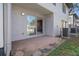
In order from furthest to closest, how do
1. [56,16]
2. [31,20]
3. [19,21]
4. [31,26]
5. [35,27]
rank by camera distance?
[31,20], [19,21], [31,26], [56,16], [35,27]

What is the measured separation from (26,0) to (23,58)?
1.50 m

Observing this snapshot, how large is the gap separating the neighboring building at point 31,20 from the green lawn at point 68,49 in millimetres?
405

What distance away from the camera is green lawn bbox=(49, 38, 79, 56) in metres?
4.38

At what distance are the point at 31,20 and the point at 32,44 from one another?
1.40m

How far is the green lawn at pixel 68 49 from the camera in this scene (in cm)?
438

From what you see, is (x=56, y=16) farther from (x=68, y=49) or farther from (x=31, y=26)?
(x=68, y=49)

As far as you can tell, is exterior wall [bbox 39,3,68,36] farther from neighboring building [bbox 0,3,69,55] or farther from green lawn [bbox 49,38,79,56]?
green lawn [bbox 49,38,79,56]

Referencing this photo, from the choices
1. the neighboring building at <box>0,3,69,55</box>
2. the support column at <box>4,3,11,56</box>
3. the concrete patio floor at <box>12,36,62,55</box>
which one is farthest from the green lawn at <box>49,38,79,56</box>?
the support column at <box>4,3,11,56</box>

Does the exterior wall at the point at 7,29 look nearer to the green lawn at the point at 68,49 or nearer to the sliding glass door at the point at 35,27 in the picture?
the sliding glass door at the point at 35,27

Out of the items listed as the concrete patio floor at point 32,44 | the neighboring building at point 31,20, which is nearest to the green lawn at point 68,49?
the concrete patio floor at point 32,44

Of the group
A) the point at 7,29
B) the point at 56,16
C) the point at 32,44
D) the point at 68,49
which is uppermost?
the point at 56,16

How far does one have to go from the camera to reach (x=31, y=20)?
5832 mm

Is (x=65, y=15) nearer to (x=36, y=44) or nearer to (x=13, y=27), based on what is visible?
(x=36, y=44)

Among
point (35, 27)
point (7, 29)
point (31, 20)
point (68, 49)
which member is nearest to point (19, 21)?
point (31, 20)
